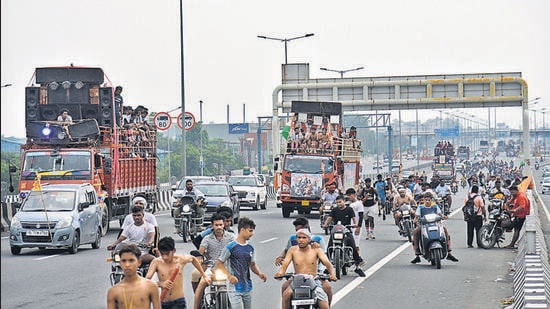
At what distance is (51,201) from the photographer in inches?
883

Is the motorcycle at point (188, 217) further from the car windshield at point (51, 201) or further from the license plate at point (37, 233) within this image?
the license plate at point (37, 233)

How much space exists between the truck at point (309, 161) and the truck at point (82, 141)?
7.59 m

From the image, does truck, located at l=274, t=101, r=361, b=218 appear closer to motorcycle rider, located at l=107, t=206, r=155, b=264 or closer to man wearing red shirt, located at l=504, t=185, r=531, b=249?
man wearing red shirt, located at l=504, t=185, r=531, b=249

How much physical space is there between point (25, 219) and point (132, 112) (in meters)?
10.0

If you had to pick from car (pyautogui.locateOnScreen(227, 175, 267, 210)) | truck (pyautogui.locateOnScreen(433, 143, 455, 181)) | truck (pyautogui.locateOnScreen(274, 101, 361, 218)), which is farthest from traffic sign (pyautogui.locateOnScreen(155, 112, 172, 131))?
truck (pyautogui.locateOnScreen(433, 143, 455, 181))

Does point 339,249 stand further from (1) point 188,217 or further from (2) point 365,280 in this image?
(1) point 188,217

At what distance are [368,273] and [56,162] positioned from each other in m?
11.0

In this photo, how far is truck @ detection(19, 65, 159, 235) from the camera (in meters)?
25.9

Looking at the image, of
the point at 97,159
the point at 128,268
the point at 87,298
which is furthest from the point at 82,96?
the point at 128,268

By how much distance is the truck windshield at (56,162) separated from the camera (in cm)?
2584

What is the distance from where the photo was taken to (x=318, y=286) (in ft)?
33.1

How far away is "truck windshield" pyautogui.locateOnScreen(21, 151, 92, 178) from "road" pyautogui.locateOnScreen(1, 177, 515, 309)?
7.59ft

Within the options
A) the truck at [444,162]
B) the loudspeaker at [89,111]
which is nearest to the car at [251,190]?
the loudspeaker at [89,111]

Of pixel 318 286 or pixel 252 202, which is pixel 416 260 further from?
pixel 252 202
